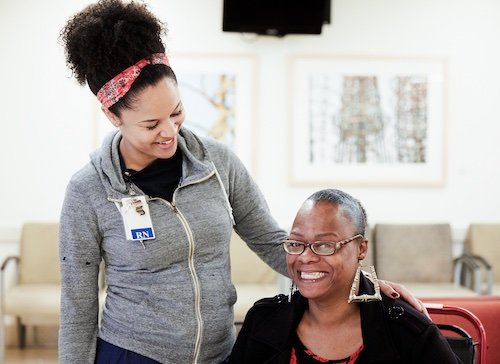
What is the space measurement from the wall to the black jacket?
3980mm

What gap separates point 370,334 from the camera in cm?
204

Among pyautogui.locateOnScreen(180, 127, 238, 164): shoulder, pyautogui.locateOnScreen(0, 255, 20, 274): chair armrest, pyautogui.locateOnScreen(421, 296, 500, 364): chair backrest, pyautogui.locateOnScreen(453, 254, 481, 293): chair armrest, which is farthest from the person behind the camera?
pyautogui.locateOnScreen(453, 254, 481, 293): chair armrest

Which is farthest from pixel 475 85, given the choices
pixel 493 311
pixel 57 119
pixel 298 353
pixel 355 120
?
pixel 298 353

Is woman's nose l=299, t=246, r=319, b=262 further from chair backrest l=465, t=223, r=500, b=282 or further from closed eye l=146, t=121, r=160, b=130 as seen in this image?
chair backrest l=465, t=223, r=500, b=282

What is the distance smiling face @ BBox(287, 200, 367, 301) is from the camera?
2059 mm

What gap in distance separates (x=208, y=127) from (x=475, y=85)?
2207mm

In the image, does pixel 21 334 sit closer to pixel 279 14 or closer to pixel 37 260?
pixel 37 260

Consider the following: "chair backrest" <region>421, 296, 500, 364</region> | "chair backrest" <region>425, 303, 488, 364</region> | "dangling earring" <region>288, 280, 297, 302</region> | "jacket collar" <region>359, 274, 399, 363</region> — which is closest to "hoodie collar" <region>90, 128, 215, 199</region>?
"dangling earring" <region>288, 280, 297, 302</region>

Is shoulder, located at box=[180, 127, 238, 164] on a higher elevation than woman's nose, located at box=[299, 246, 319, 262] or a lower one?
higher

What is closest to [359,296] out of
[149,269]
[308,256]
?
[308,256]

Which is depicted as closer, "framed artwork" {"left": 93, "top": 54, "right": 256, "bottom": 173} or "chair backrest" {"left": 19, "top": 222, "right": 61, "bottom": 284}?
"chair backrest" {"left": 19, "top": 222, "right": 61, "bottom": 284}

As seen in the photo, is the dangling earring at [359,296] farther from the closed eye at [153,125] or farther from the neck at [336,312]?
the closed eye at [153,125]

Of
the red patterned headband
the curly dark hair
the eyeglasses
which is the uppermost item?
the curly dark hair

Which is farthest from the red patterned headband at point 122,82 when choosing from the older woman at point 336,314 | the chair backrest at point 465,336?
the chair backrest at point 465,336
